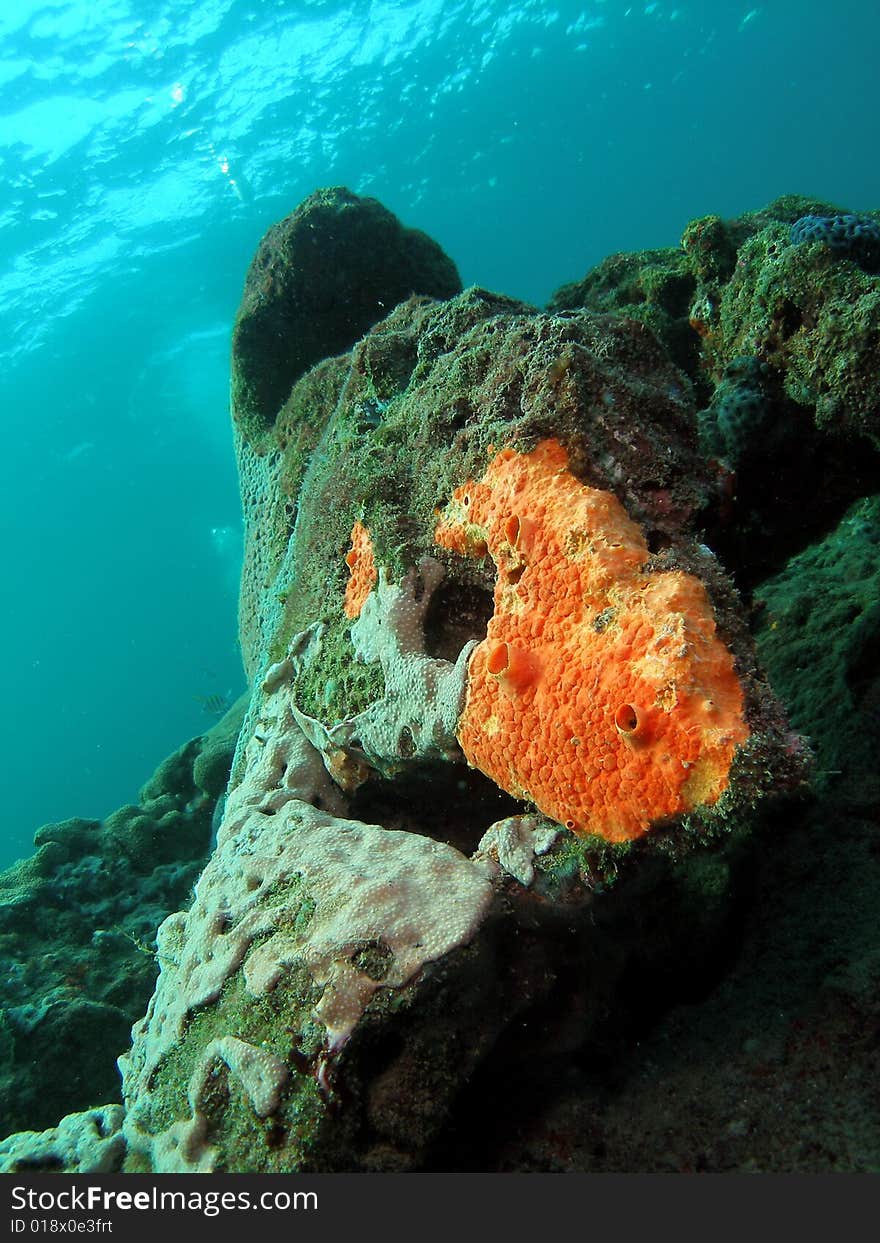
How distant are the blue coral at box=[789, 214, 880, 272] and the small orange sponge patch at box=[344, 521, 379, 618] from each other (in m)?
2.55

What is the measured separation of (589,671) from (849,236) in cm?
307

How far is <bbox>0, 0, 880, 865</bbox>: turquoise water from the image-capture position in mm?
19047

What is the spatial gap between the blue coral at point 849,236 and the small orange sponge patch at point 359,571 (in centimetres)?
255

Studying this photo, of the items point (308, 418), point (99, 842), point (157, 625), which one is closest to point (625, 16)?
point (308, 418)

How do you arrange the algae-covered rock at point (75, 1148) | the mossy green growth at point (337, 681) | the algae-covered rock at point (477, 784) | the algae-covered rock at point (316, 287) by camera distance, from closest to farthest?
the algae-covered rock at point (477, 784), the algae-covered rock at point (75, 1148), the mossy green growth at point (337, 681), the algae-covered rock at point (316, 287)

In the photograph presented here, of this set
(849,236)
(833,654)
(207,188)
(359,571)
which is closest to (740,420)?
(849,236)

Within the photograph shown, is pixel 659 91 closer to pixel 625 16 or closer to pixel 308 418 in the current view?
pixel 625 16

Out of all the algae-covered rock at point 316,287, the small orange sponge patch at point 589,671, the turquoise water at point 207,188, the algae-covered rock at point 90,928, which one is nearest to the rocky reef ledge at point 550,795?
the small orange sponge patch at point 589,671

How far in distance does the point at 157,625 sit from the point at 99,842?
65758 millimetres

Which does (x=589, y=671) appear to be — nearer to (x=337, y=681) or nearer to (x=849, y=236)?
(x=337, y=681)

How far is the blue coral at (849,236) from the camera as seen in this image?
3.25 m

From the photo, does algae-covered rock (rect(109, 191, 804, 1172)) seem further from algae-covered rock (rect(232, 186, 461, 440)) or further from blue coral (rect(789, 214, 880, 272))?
algae-covered rock (rect(232, 186, 461, 440))

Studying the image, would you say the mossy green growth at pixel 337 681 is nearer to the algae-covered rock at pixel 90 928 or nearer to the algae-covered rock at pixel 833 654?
the algae-covered rock at pixel 833 654

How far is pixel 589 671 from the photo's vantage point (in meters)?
1.75
